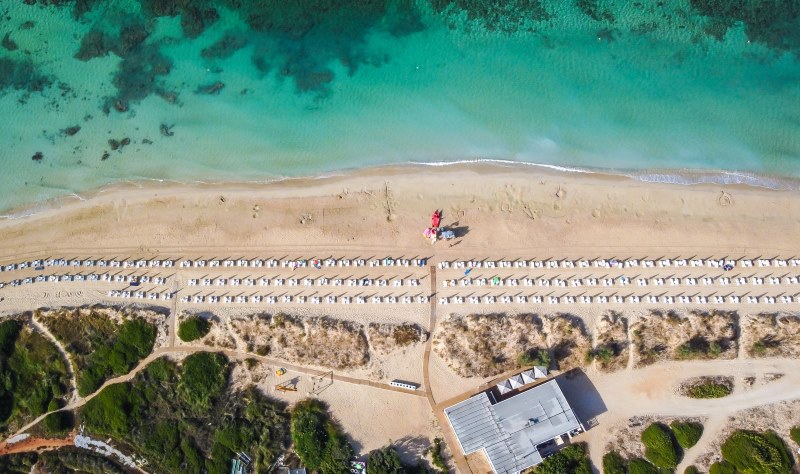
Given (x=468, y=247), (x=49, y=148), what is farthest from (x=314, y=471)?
(x=49, y=148)

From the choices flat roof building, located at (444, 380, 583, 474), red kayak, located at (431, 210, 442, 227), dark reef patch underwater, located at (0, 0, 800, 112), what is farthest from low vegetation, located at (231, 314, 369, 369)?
dark reef patch underwater, located at (0, 0, 800, 112)

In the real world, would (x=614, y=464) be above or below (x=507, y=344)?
below

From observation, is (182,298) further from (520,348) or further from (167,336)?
(520,348)

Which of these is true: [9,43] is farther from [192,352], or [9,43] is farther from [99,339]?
[192,352]

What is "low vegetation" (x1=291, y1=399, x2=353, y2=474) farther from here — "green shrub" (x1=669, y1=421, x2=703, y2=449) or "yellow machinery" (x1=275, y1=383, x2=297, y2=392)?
"green shrub" (x1=669, y1=421, x2=703, y2=449)

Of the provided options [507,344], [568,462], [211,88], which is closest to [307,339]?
[507,344]

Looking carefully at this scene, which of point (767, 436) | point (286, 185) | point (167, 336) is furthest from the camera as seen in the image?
point (286, 185)
